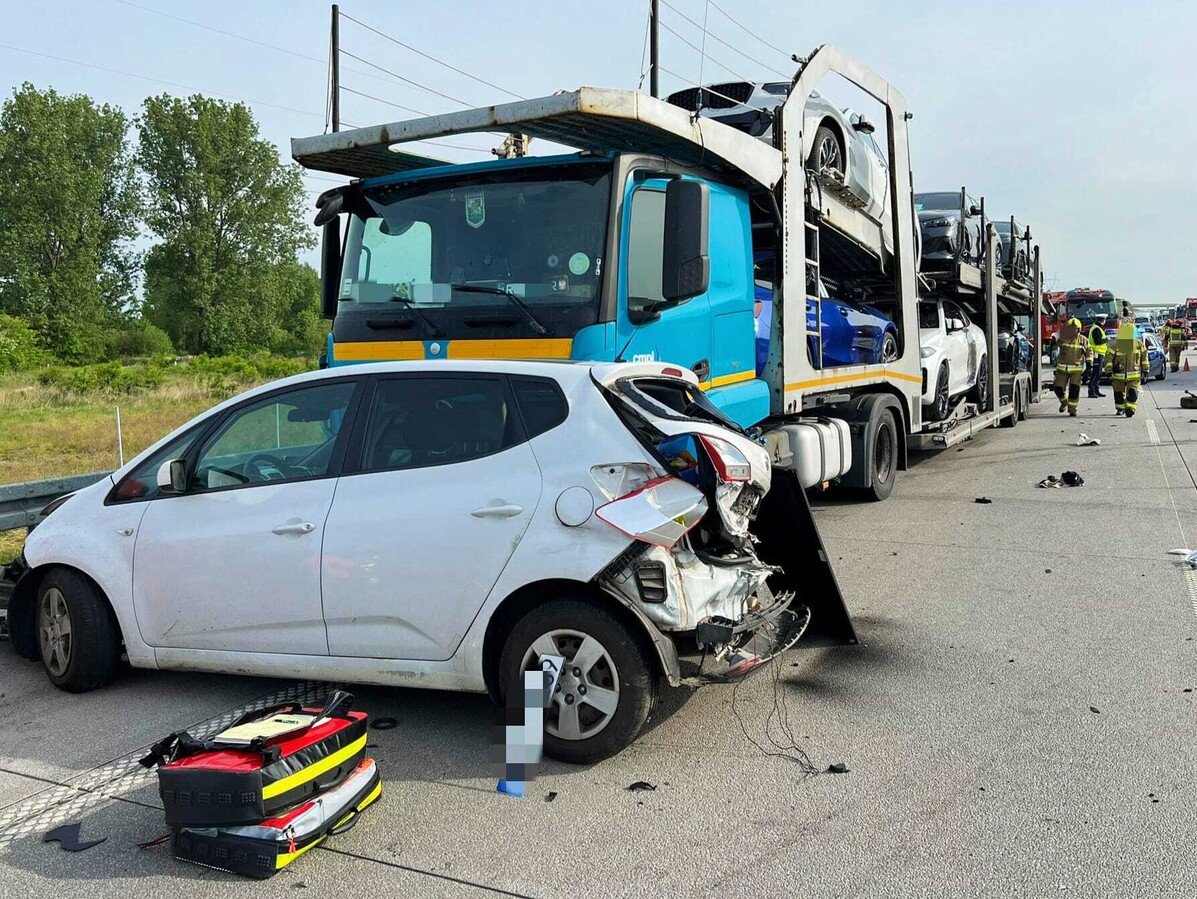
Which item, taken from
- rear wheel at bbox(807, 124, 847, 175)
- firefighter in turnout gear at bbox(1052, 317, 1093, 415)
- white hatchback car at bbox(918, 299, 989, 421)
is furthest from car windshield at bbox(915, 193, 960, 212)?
firefighter in turnout gear at bbox(1052, 317, 1093, 415)

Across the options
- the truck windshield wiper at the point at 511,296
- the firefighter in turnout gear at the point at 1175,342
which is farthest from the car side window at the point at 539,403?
the firefighter in turnout gear at the point at 1175,342

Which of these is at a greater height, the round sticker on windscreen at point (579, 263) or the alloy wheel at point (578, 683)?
the round sticker on windscreen at point (579, 263)

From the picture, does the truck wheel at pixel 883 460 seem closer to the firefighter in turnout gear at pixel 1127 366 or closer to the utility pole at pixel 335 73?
the utility pole at pixel 335 73

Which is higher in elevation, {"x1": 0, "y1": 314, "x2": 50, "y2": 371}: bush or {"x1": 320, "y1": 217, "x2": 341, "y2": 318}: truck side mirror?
{"x1": 0, "y1": 314, "x2": 50, "y2": 371}: bush

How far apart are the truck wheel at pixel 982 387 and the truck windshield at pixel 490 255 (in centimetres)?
1024

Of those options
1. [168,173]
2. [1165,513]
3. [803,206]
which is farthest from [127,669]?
[168,173]

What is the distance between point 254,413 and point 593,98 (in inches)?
99.9

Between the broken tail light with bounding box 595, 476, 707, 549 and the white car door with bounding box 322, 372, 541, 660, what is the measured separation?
0.36 metres

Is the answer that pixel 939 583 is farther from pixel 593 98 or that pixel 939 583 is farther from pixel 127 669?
pixel 127 669

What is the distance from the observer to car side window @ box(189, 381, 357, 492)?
15.4 ft

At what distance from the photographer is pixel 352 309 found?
6676mm

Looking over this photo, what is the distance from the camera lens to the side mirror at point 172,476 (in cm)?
473

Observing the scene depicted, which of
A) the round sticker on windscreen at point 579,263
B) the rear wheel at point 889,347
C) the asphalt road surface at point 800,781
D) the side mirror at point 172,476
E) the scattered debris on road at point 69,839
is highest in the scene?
the round sticker on windscreen at point 579,263

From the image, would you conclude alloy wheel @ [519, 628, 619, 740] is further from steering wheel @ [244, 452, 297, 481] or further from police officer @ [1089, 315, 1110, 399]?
police officer @ [1089, 315, 1110, 399]
